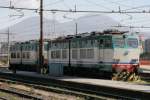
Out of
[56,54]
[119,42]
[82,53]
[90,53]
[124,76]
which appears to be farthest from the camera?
[56,54]

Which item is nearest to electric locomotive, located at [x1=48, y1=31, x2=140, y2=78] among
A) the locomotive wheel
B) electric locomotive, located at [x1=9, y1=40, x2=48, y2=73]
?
the locomotive wheel

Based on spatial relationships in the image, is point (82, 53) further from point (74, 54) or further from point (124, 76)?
point (124, 76)

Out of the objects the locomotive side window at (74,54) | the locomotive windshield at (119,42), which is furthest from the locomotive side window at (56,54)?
the locomotive windshield at (119,42)

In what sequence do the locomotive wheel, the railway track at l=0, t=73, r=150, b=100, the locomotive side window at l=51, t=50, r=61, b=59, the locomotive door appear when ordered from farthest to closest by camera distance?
the locomotive side window at l=51, t=50, r=61, b=59
the locomotive door
the locomotive wheel
the railway track at l=0, t=73, r=150, b=100

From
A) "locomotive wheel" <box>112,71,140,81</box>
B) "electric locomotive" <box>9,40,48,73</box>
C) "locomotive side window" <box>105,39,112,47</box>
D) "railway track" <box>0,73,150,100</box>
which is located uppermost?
"locomotive side window" <box>105,39,112,47</box>

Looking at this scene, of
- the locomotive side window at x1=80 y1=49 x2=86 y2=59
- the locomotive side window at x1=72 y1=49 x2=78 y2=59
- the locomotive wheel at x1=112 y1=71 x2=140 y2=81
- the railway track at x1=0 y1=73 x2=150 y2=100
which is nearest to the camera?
the railway track at x1=0 y1=73 x2=150 y2=100

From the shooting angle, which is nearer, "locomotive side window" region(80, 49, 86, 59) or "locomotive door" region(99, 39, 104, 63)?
"locomotive door" region(99, 39, 104, 63)

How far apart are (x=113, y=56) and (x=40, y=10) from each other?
11.9 metres

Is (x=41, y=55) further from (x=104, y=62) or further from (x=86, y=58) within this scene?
(x=104, y=62)

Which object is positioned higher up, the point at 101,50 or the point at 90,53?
the point at 101,50

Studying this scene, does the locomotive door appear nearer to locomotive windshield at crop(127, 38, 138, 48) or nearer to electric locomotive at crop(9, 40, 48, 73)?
locomotive windshield at crop(127, 38, 138, 48)

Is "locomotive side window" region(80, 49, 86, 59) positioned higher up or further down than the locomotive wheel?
higher up

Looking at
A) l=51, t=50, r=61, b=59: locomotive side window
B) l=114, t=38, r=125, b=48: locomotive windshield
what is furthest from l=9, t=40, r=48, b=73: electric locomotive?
l=114, t=38, r=125, b=48: locomotive windshield

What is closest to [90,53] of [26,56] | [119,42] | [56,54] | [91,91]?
[119,42]
